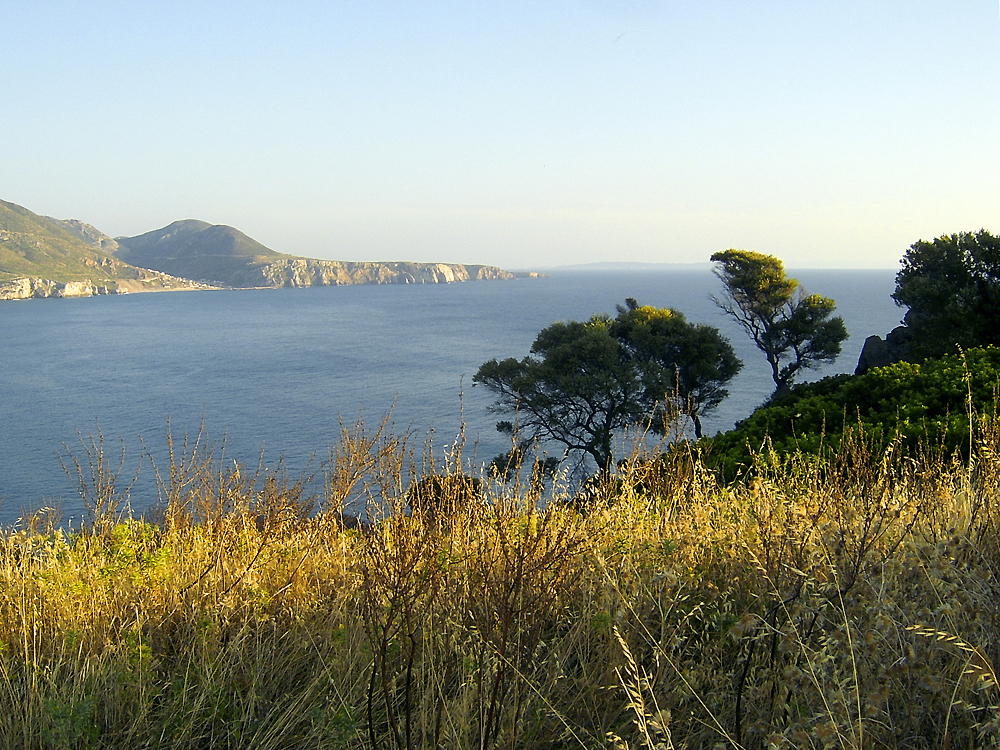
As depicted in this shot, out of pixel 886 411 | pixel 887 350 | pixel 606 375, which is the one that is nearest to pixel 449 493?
pixel 886 411

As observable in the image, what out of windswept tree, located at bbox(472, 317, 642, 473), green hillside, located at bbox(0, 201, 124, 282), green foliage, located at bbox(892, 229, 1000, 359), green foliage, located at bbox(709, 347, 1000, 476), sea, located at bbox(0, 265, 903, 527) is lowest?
sea, located at bbox(0, 265, 903, 527)

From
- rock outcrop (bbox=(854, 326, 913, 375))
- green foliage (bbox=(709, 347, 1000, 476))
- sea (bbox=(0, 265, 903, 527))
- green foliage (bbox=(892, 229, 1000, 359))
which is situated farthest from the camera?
sea (bbox=(0, 265, 903, 527))

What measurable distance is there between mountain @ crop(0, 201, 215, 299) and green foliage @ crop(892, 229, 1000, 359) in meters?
172

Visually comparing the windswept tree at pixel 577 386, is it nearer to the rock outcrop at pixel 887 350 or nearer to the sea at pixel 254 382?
the sea at pixel 254 382

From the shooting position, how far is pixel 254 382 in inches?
2206

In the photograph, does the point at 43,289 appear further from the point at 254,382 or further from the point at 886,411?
the point at 886,411

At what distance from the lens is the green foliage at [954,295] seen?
1791cm

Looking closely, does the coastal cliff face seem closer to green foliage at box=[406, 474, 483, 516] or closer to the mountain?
the mountain

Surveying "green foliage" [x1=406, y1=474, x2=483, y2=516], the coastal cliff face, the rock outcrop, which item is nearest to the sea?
"green foliage" [x1=406, y1=474, x2=483, y2=516]

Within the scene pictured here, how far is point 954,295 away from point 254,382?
4782 centimetres

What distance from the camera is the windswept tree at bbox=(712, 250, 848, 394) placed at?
31.4 meters

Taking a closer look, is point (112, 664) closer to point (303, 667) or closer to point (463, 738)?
point (303, 667)

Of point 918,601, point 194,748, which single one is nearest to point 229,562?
point 194,748

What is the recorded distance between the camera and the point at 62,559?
4.38 meters
